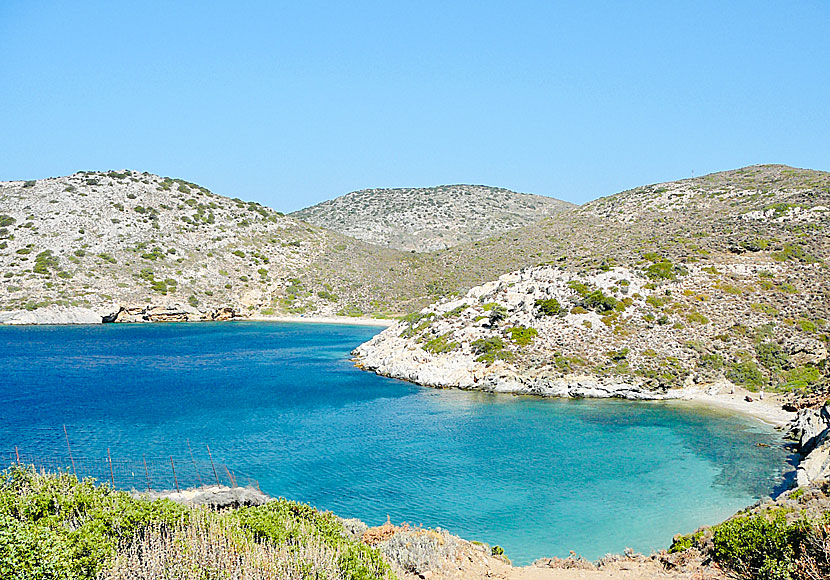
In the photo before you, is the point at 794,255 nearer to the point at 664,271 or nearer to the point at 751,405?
the point at 664,271

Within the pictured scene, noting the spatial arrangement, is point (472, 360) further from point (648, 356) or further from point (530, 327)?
point (648, 356)

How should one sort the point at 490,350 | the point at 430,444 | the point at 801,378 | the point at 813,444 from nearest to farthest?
the point at 813,444 < the point at 430,444 < the point at 801,378 < the point at 490,350

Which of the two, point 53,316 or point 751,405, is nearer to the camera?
point 751,405

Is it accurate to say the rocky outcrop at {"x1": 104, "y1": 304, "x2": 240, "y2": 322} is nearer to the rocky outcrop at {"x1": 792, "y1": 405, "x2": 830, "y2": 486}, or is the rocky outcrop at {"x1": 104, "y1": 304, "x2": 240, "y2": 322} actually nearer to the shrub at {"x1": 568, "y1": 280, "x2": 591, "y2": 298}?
the shrub at {"x1": 568, "y1": 280, "x2": 591, "y2": 298}

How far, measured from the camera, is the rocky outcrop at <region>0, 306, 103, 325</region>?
78250 mm

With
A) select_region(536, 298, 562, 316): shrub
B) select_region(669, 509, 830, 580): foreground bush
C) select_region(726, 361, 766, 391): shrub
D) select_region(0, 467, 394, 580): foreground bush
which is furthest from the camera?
select_region(536, 298, 562, 316): shrub

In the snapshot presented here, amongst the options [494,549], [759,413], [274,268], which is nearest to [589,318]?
[759,413]

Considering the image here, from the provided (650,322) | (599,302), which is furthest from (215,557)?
(599,302)

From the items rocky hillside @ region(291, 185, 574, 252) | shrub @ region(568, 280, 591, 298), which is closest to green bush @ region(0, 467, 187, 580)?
shrub @ region(568, 280, 591, 298)

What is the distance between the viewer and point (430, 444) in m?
28.8

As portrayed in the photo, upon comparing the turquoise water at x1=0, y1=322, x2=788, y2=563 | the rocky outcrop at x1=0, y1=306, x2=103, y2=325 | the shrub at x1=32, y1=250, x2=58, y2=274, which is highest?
the shrub at x1=32, y1=250, x2=58, y2=274

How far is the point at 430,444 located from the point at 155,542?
18707 mm

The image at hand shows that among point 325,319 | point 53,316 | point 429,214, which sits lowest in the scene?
point 325,319

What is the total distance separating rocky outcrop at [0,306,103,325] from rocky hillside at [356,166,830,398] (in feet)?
146
